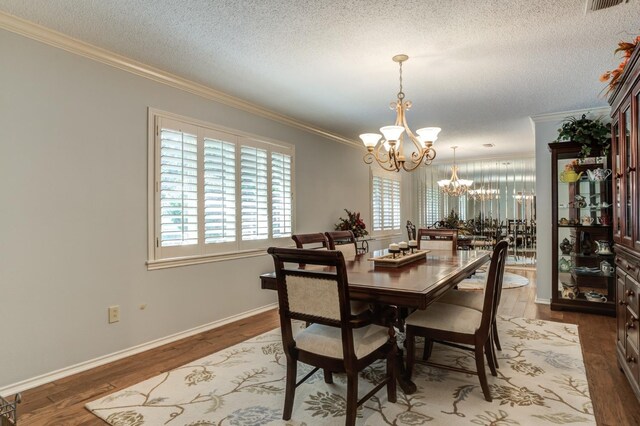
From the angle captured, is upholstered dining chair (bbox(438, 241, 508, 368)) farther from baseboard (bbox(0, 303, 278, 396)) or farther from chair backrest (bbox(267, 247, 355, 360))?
baseboard (bbox(0, 303, 278, 396))

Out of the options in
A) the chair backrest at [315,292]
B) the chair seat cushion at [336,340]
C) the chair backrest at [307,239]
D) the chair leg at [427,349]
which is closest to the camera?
the chair backrest at [315,292]

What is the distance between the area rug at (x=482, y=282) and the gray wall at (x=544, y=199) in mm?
759

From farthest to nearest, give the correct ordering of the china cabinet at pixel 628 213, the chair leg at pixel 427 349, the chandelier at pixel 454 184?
the chandelier at pixel 454 184
the chair leg at pixel 427 349
the china cabinet at pixel 628 213

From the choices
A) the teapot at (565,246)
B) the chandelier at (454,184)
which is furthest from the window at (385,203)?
the teapot at (565,246)

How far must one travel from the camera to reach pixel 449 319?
7.74ft

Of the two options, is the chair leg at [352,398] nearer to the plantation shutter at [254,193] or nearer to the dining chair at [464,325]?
the dining chair at [464,325]

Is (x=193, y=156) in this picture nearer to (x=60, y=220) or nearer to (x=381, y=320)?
(x=60, y=220)

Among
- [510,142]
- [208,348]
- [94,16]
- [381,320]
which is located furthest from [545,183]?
[94,16]

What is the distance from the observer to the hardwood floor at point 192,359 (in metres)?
2.15

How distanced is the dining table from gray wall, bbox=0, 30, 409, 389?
1.41 metres

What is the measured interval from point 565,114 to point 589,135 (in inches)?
23.7

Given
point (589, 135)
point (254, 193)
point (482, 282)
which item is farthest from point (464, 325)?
point (482, 282)

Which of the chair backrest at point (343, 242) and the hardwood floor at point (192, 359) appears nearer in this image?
the hardwood floor at point (192, 359)

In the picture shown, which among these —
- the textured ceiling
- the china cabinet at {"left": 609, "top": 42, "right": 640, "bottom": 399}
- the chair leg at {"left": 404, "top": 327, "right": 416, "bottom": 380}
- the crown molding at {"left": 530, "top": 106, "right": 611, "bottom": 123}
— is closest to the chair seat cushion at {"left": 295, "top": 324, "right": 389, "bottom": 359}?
the chair leg at {"left": 404, "top": 327, "right": 416, "bottom": 380}
